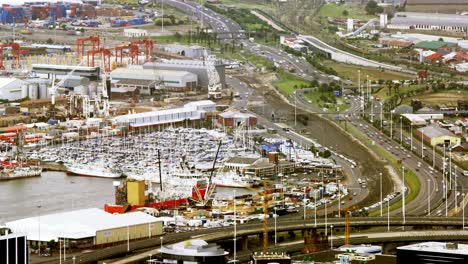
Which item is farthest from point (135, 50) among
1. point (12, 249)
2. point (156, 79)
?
point (12, 249)

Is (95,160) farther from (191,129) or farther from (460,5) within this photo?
(460,5)

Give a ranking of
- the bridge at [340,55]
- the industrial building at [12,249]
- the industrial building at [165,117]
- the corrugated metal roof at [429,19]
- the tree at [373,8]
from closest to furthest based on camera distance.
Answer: the industrial building at [12,249] → the industrial building at [165,117] → the bridge at [340,55] → the corrugated metal roof at [429,19] → the tree at [373,8]

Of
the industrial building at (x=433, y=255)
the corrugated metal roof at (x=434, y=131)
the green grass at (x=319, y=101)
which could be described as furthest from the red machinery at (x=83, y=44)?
the industrial building at (x=433, y=255)

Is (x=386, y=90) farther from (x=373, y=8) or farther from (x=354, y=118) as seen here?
(x=373, y=8)

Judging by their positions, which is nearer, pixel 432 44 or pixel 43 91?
pixel 43 91

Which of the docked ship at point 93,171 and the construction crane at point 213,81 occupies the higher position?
the docked ship at point 93,171

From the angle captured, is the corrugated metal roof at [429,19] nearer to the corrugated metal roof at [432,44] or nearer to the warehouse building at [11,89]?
the corrugated metal roof at [432,44]

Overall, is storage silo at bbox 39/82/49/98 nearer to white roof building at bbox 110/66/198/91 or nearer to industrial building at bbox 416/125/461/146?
white roof building at bbox 110/66/198/91
